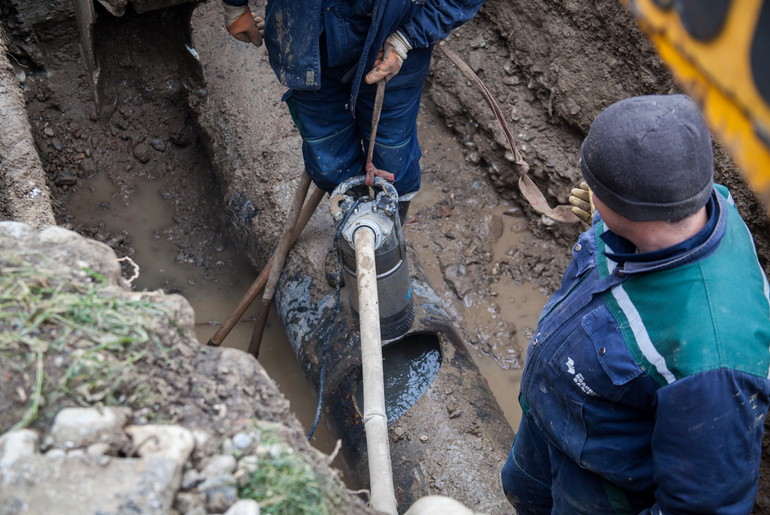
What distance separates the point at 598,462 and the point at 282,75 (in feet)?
6.02

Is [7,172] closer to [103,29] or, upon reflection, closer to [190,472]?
[103,29]

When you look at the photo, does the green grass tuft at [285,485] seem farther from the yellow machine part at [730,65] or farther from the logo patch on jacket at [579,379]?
the yellow machine part at [730,65]

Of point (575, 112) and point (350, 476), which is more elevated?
point (575, 112)

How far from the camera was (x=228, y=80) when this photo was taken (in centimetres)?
Result: 391

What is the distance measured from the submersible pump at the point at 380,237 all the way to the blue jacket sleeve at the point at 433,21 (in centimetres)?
57

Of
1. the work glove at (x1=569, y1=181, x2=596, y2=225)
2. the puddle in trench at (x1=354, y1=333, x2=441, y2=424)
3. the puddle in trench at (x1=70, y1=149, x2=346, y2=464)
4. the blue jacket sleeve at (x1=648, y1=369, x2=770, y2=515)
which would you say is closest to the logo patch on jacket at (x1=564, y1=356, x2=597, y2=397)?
the blue jacket sleeve at (x1=648, y1=369, x2=770, y2=515)

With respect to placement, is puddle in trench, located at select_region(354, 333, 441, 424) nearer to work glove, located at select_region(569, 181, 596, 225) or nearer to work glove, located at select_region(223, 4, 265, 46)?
work glove, located at select_region(569, 181, 596, 225)

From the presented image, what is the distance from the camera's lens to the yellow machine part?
719 millimetres

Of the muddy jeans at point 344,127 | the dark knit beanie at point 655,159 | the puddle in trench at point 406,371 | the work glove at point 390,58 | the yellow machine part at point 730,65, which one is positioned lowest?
the puddle in trench at point 406,371

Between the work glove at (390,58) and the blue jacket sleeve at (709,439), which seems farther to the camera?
the work glove at (390,58)

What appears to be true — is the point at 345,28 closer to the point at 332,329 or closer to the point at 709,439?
the point at 332,329

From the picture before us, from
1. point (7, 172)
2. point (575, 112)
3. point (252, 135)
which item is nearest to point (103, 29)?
point (252, 135)

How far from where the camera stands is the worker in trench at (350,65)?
2.61m

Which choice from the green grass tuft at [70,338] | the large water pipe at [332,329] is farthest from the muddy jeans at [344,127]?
the green grass tuft at [70,338]
